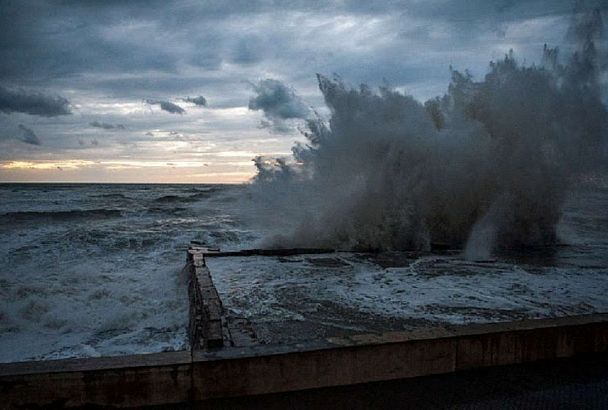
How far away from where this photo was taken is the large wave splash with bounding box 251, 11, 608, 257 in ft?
41.6

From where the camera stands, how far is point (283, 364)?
3090 mm

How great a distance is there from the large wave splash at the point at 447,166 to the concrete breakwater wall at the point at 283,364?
7.98 m

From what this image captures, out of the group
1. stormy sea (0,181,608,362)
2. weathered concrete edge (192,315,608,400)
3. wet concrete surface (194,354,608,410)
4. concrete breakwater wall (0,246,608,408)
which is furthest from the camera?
stormy sea (0,181,608,362)

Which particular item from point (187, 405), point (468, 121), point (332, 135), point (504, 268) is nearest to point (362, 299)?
point (187, 405)

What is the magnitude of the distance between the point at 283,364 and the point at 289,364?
0.04 m

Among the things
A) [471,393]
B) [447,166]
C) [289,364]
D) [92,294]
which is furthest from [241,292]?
[447,166]

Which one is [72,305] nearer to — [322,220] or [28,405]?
[28,405]

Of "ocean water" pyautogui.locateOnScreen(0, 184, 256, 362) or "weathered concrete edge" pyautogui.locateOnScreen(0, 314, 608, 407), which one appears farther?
"ocean water" pyautogui.locateOnScreen(0, 184, 256, 362)

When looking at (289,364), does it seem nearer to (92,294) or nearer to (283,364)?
(283,364)

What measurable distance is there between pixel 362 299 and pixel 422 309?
2.84ft

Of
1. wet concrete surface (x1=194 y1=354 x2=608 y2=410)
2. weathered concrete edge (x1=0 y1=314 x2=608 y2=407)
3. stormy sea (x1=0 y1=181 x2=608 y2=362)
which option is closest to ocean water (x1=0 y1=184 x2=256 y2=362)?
stormy sea (x1=0 y1=181 x2=608 y2=362)

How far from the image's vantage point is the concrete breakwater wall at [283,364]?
2.79m

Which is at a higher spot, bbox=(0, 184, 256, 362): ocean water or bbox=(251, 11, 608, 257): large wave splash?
bbox=(251, 11, 608, 257): large wave splash

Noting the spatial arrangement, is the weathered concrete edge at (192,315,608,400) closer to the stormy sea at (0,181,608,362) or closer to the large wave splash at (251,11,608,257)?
the stormy sea at (0,181,608,362)
